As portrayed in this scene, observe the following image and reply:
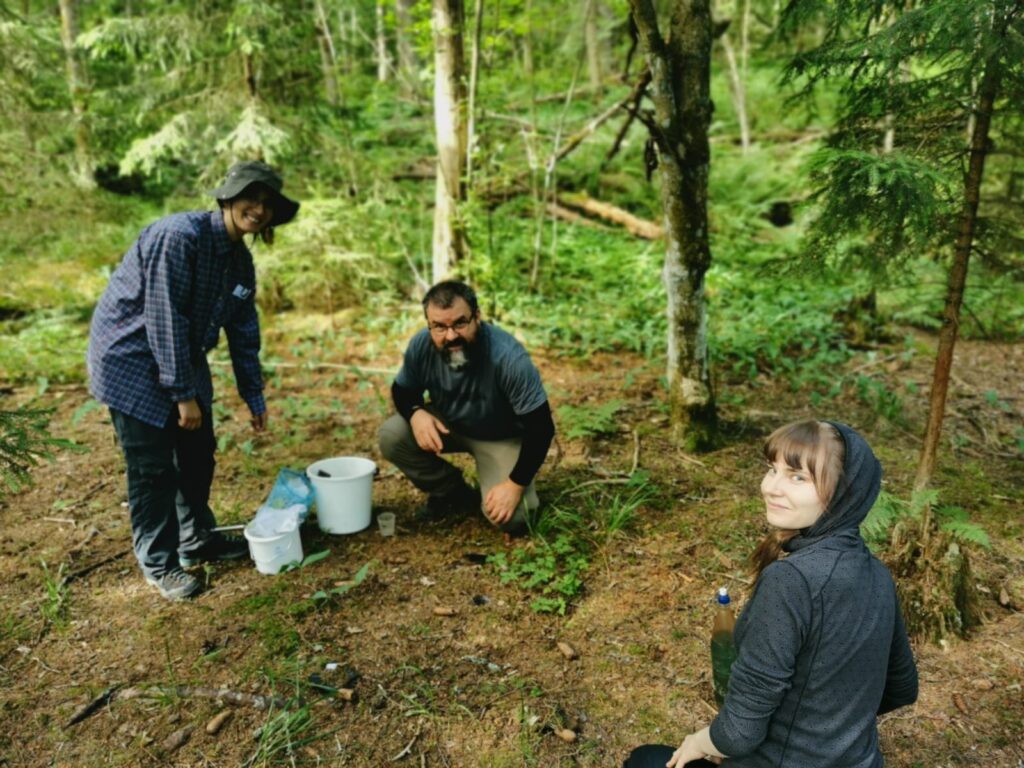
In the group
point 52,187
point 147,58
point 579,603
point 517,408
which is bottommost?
point 579,603

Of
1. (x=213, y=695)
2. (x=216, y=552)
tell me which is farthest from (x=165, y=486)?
(x=213, y=695)

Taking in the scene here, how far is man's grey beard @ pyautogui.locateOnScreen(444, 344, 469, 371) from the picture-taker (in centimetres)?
370

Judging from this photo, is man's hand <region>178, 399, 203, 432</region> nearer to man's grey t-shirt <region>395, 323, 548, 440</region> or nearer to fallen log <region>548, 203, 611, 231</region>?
man's grey t-shirt <region>395, 323, 548, 440</region>

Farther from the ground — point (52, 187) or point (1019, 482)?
point (52, 187)

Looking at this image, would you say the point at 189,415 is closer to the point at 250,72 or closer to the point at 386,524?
the point at 386,524

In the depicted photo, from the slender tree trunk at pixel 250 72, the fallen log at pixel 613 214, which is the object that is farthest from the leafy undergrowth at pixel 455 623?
the fallen log at pixel 613 214

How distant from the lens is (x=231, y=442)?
5258 millimetres

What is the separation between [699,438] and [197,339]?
10.8ft

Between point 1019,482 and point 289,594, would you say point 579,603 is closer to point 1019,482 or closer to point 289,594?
point 289,594

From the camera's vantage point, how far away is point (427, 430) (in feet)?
12.6

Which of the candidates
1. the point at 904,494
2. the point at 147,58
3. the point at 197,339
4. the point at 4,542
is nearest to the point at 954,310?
the point at 904,494

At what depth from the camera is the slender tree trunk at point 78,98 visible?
867 centimetres

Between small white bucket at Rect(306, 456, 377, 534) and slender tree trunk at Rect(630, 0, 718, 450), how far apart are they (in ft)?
7.35

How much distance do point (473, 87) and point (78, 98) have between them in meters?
7.72
